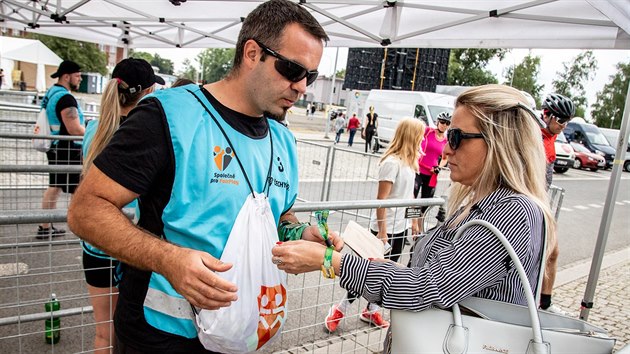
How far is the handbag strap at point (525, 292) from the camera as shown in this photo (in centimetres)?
134

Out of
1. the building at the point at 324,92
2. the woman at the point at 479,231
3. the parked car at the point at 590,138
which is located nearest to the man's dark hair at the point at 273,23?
the woman at the point at 479,231

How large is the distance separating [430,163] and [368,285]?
6.02 meters

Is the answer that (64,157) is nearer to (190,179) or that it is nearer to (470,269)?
(190,179)

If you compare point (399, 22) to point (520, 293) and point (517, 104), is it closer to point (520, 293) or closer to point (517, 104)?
point (517, 104)

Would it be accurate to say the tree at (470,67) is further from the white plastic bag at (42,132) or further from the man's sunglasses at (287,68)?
the man's sunglasses at (287,68)

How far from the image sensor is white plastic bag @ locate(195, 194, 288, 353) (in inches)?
58.3

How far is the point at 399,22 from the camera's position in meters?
6.09

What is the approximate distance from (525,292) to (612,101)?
243 feet

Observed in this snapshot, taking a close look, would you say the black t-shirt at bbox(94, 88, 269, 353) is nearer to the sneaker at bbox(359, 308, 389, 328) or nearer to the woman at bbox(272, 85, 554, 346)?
the woman at bbox(272, 85, 554, 346)

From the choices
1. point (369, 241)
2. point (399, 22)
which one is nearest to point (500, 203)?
point (369, 241)

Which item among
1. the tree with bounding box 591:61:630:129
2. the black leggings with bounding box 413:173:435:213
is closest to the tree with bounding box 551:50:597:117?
the tree with bounding box 591:61:630:129

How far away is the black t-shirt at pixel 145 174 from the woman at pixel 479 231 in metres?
0.46

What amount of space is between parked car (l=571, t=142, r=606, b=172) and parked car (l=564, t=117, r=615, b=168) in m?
0.95

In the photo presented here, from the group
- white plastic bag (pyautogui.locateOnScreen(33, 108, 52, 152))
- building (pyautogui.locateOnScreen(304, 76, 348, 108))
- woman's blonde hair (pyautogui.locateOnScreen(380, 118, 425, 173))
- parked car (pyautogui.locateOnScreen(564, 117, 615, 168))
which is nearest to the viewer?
woman's blonde hair (pyautogui.locateOnScreen(380, 118, 425, 173))
